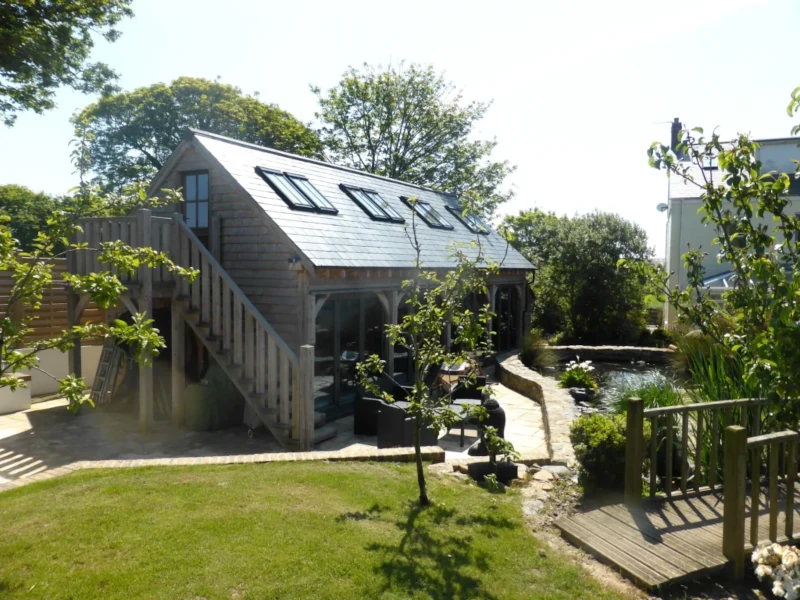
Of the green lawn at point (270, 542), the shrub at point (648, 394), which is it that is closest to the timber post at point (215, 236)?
the green lawn at point (270, 542)

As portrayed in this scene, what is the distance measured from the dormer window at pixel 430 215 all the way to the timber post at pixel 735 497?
12.1 m

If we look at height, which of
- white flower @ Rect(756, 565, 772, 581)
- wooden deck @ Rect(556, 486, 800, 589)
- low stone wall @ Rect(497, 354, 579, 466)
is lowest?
low stone wall @ Rect(497, 354, 579, 466)

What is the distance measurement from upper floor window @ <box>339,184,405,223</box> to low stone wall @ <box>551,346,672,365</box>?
7259mm

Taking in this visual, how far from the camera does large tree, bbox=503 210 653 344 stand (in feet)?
70.6

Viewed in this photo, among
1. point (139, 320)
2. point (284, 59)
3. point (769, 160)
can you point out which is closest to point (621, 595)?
point (139, 320)

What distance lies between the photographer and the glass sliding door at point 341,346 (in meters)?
11.1

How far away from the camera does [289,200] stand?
436 inches

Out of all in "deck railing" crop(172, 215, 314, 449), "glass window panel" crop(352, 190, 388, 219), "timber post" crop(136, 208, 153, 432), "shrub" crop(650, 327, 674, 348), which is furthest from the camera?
"shrub" crop(650, 327, 674, 348)

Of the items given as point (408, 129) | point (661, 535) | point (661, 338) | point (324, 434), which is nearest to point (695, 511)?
point (661, 535)

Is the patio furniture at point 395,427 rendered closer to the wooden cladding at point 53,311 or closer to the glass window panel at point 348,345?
the glass window panel at point 348,345

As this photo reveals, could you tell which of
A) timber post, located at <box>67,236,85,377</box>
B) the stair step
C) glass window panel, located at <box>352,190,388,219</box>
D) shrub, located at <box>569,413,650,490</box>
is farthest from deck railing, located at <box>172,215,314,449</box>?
glass window panel, located at <box>352,190,388,219</box>

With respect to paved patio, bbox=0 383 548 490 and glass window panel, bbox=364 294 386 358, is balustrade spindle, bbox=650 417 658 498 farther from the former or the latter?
glass window panel, bbox=364 294 386 358

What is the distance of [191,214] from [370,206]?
13.5ft

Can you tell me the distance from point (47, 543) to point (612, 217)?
21636 millimetres
